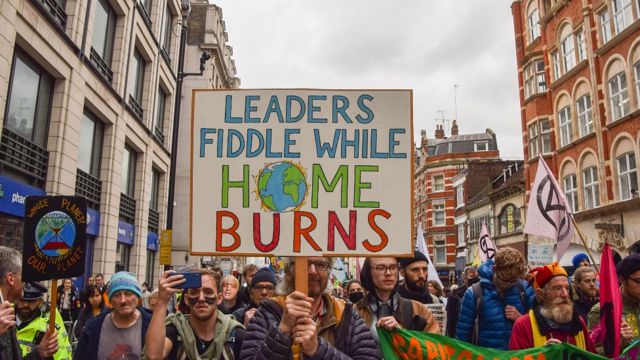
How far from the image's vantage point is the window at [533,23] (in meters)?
27.8

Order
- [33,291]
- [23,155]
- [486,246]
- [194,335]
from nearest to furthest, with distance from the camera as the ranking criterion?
[194,335] < [33,291] < [23,155] < [486,246]

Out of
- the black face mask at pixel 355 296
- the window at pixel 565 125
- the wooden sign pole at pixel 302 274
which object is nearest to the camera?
the wooden sign pole at pixel 302 274

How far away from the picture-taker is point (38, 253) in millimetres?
3844

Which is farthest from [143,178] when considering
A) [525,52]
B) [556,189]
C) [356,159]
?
[525,52]

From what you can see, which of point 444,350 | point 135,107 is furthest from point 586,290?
point 135,107

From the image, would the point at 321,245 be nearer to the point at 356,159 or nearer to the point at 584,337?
the point at 356,159

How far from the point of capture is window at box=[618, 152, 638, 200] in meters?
19.8

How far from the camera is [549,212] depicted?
793 cm

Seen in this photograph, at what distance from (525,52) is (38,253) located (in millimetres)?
29519

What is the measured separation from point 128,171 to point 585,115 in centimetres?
1970

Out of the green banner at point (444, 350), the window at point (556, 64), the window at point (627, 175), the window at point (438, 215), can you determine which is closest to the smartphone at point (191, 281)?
the green banner at point (444, 350)

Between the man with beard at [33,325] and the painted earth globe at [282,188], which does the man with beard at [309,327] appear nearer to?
the painted earth globe at [282,188]

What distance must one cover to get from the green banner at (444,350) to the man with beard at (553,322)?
158 millimetres

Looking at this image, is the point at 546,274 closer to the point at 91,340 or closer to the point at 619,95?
the point at 91,340
